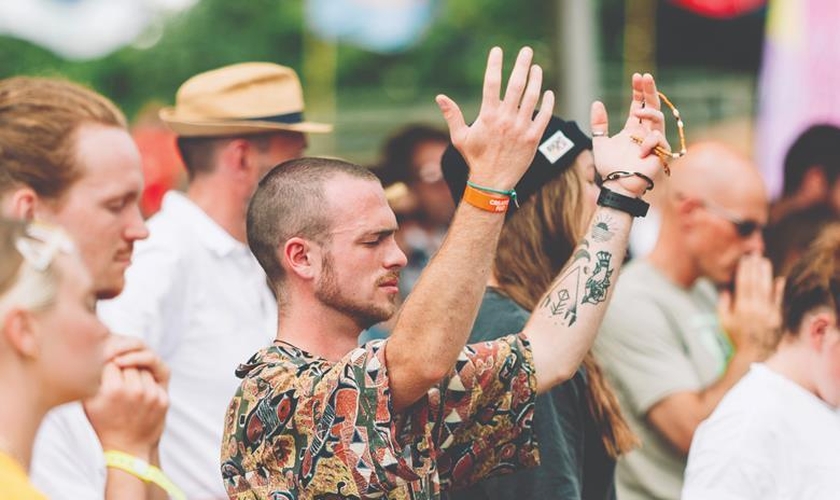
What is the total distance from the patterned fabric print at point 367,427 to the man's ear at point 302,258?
0.16 metres

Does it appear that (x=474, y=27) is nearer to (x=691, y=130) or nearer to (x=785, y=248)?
(x=691, y=130)

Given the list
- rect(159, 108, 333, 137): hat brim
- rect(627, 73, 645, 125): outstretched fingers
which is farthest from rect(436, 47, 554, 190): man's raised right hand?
rect(159, 108, 333, 137): hat brim

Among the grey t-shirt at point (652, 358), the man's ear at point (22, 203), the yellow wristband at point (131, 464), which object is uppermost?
the man's ear at point (22, 203)

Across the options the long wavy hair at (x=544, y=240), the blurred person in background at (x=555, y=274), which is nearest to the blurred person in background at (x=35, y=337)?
the blurred person in background at (x=555, y=274)

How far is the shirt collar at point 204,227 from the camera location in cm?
458

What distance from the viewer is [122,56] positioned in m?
24.8

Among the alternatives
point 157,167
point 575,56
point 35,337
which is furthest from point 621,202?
point 157,167

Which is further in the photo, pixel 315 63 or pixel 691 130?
pixel 315 63

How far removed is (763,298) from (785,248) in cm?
119

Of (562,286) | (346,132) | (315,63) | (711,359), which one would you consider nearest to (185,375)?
(562,286)

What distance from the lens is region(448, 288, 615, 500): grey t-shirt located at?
335 cm

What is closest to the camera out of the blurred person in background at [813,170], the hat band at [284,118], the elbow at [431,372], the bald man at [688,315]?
the elbow at [431,372]

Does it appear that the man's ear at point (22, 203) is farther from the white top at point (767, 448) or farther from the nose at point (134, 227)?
the white top at point (767, 448)

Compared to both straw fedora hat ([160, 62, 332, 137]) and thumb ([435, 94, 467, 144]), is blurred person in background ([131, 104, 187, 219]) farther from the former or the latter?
thumb ([435, 94, 467, 144])
